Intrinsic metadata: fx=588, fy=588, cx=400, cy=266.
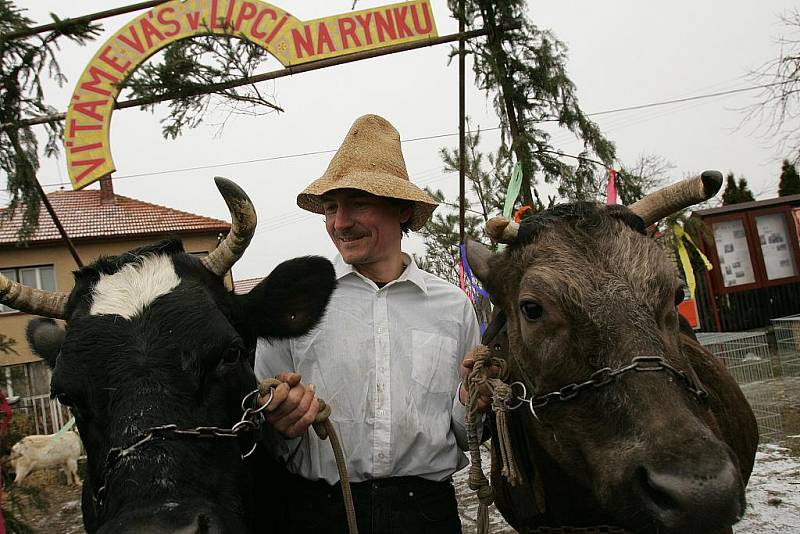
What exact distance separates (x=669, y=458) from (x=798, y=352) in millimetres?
10593

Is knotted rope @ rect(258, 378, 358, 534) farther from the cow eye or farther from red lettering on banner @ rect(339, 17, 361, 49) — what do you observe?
red lettering on banner @ rect(339, 17, 361, 49)

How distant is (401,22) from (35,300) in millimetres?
4782

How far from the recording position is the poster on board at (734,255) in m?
15.6

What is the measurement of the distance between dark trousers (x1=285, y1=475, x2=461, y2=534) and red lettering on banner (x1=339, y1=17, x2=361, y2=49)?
4.77 m

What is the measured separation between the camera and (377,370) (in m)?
2.79

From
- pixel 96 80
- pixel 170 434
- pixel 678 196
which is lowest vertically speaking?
pixel 170 434

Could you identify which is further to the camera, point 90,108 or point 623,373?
point 90,108

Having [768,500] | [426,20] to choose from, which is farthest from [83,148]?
[768,500]

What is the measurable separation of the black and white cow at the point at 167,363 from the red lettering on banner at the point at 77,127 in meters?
3.68

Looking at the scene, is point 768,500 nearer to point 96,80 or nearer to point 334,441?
point 334,441

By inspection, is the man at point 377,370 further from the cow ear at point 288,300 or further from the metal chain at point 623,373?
the metal chain at point 623,373

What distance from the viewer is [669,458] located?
1.73 metres

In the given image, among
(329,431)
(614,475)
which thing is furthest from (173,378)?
(614,475)

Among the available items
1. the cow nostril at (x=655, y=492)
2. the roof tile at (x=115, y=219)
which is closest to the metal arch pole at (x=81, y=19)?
the cow nostril at (x=655, y=492)
